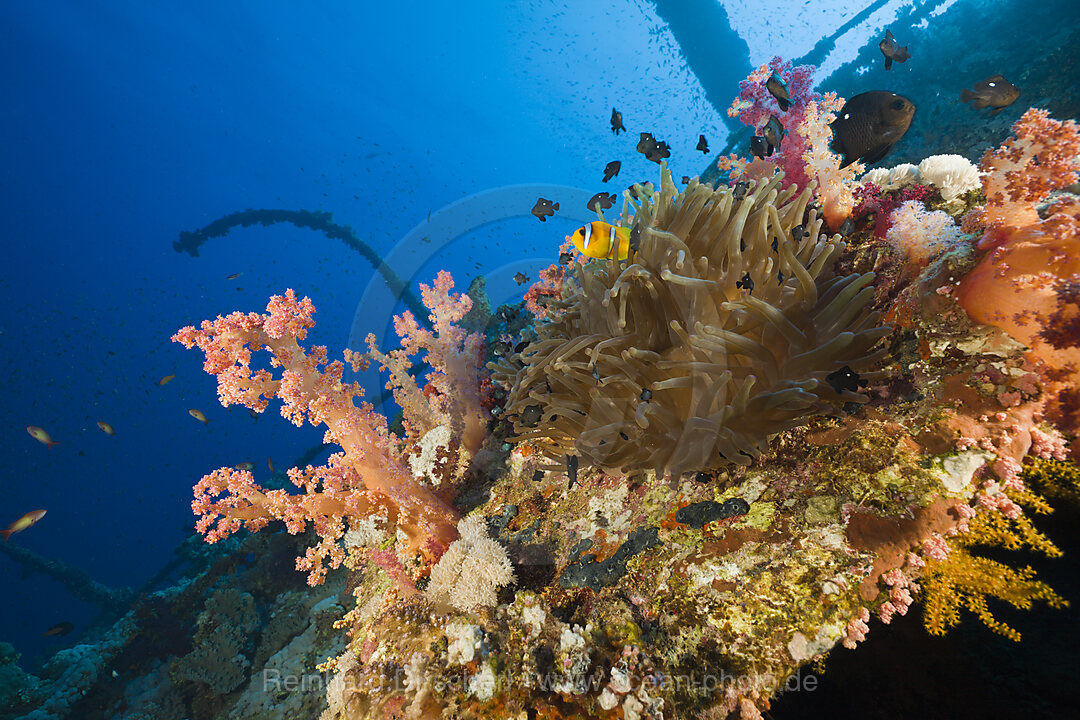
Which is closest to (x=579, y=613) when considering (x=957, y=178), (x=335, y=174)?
(x=957, y=178)

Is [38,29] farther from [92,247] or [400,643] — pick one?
[400,643]

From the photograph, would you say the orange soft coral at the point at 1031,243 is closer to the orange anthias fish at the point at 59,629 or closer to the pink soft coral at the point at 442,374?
the pink soft coral at the point at 442,374

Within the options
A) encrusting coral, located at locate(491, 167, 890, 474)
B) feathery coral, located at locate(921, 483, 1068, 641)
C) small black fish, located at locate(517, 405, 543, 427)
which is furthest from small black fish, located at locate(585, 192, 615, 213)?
feathery coral, located at locate(921, 483, 1068, 641)

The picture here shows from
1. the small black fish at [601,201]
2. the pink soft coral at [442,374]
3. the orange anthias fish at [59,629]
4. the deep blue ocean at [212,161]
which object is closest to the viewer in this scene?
the small black fish at [601,201]

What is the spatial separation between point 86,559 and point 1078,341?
92.1m

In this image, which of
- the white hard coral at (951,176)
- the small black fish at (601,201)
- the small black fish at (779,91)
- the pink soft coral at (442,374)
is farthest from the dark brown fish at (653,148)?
the pink soft coral at (442,374)

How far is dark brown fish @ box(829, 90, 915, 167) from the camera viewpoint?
14.7 feet

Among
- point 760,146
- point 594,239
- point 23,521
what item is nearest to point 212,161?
point 23,521

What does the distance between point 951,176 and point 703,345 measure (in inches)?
98.2

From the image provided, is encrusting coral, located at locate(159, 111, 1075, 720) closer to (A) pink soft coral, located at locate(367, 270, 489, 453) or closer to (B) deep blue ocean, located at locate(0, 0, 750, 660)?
(A) pink soft coral, located at locate(367, 270, 489, 453)

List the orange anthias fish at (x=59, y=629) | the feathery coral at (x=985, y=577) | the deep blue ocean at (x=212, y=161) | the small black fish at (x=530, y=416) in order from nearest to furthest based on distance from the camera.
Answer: the feathery coral at (x=985, y=577)
the small black fish at (x=530, y=416)
the orange anthias fish at (x=59, y=629)
the deep blue ocean at (x=212, y=161)

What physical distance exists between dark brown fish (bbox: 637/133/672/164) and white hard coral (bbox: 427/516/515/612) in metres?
3.44

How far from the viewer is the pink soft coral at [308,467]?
3.21 metres

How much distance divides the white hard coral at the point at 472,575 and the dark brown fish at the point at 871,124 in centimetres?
504
